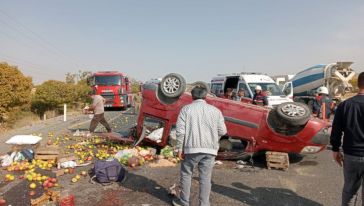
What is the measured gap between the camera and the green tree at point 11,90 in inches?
728

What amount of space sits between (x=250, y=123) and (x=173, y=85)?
2.21m

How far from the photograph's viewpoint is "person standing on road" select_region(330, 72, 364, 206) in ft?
11.7

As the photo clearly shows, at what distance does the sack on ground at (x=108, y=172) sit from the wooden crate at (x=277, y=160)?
3369 millimetres

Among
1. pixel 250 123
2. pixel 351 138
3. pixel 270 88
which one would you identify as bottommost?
pixel 250 123

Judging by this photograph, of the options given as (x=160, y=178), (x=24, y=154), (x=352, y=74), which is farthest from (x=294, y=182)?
(x=352, y=74)

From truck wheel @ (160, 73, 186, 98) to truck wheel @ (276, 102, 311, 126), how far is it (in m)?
2.45

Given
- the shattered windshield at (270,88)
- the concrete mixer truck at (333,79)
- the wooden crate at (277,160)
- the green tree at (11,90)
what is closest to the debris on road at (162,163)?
the wooden crate at (277,160)

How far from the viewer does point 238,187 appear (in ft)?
19.4

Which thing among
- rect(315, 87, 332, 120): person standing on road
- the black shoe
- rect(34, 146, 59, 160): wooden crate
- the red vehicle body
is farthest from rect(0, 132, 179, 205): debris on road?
the red vehicle body

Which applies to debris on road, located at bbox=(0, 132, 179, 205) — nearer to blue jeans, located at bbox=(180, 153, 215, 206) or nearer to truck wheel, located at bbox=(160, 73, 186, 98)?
truck wheel, located at bbox=(160, 73, 186, 98)

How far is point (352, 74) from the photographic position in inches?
809

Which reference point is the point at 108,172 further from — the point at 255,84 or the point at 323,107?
the point at 255,84

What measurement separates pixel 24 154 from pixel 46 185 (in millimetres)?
2502

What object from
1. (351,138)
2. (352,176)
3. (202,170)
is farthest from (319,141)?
(202,170)
